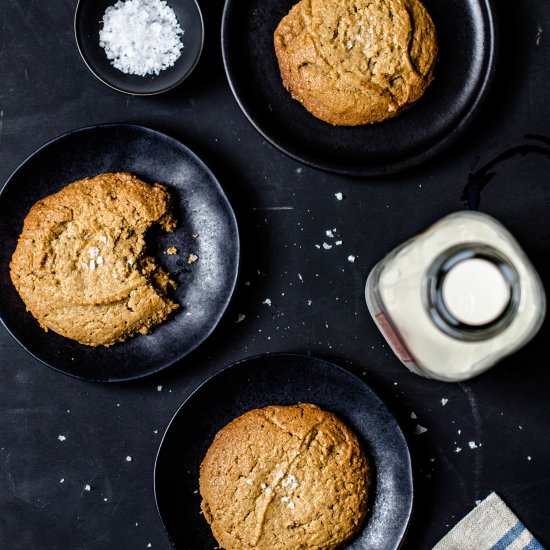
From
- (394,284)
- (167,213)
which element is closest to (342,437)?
(394,284)

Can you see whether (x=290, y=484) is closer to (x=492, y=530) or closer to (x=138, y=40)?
(x=492, y=530)

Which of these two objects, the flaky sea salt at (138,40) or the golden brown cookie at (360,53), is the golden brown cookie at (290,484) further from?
the flaky sea salt at (138,40)

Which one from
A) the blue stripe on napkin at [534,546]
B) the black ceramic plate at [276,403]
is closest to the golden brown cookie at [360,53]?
the black ceramic plate at [276,403]

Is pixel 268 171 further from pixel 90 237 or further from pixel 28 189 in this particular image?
pixel 28 189

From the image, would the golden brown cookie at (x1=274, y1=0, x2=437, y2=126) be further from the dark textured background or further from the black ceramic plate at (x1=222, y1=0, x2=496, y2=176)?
the dark textured background

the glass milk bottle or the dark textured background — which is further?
the dark textured background

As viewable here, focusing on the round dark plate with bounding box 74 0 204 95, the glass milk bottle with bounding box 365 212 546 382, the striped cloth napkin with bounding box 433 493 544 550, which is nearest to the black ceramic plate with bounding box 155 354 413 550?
the striped cloth napkin with bounding box 433 493 544 550

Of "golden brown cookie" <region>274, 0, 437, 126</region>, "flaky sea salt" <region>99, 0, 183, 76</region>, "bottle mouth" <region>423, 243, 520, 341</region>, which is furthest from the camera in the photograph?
"flaky sea salt" <region>99, 0, 183, 76</region>
